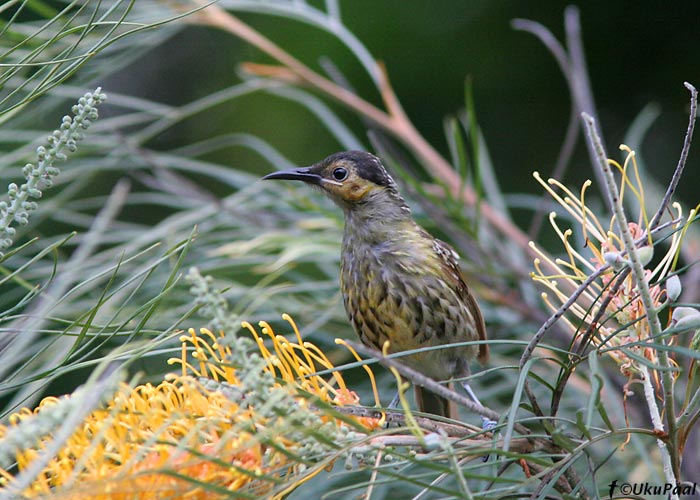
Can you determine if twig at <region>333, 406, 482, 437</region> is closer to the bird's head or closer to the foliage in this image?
the foliage

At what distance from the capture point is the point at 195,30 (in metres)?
4.77

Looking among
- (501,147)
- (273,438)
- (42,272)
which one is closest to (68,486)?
(273,438)

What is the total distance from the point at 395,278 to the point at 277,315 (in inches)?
13.2

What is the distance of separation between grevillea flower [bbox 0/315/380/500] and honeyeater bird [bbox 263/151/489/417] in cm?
114

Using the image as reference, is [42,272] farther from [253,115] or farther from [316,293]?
[253,115]

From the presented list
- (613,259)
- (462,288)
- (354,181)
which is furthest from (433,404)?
(613,259)

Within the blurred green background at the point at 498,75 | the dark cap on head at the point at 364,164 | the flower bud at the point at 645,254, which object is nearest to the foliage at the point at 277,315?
the flower bud at the point at 645,254

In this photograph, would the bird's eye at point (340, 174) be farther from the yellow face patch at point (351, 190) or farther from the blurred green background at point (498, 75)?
the blurred green background at point (498, 75)

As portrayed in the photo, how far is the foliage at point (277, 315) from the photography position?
3.20ft

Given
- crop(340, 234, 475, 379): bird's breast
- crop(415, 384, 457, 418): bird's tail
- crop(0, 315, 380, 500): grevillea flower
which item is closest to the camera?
crop(0, 315, 380, 500): grevillea flower

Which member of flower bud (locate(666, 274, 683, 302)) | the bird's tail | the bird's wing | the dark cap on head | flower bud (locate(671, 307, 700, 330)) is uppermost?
the dark cap on head

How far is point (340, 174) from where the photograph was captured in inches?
97.7

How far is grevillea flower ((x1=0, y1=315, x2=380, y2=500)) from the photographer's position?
889 millimetres

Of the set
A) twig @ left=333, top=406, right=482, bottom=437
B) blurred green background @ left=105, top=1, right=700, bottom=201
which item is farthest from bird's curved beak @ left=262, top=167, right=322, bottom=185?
blurred green background @ left=105, top=1, right=700, bottom=201
